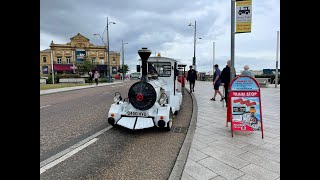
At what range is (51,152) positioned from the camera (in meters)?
4.23

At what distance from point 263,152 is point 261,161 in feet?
1.55

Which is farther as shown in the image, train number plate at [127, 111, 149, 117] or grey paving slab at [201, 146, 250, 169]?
train number plate at [127, 111, 149, 117]

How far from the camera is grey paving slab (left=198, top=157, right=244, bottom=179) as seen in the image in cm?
313

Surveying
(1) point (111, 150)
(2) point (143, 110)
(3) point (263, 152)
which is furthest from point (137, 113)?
(3) point (263, 152)

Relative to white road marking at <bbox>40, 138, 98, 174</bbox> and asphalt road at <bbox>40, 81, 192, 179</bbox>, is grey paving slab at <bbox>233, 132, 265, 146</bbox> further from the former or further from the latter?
white road marking at <bbox>40, 138, 98, 174</bbox>

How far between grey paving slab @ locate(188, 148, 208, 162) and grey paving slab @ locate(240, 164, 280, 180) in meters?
0.74

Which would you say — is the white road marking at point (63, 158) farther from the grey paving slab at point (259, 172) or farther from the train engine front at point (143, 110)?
the grey paving slab at point (259, 172)

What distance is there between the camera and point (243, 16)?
612 centimetres

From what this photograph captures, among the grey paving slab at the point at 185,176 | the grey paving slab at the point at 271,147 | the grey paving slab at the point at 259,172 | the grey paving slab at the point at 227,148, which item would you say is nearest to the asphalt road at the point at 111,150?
the grey paving slab at the point at 185,176

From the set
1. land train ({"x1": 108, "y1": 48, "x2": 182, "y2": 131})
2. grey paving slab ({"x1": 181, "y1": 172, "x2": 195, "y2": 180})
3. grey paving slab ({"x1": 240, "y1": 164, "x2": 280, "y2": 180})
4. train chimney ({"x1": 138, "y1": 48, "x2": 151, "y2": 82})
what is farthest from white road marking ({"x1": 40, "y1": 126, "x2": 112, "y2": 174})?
grey paving slab ({"x1": 240, "y1": 164, "x2": 280, "y2": 180})

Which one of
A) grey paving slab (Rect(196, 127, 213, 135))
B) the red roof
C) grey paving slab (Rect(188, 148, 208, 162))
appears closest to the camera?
grey paving slab (Rect(188, 148, 208, 162))

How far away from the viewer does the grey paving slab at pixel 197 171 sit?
3.10 m
